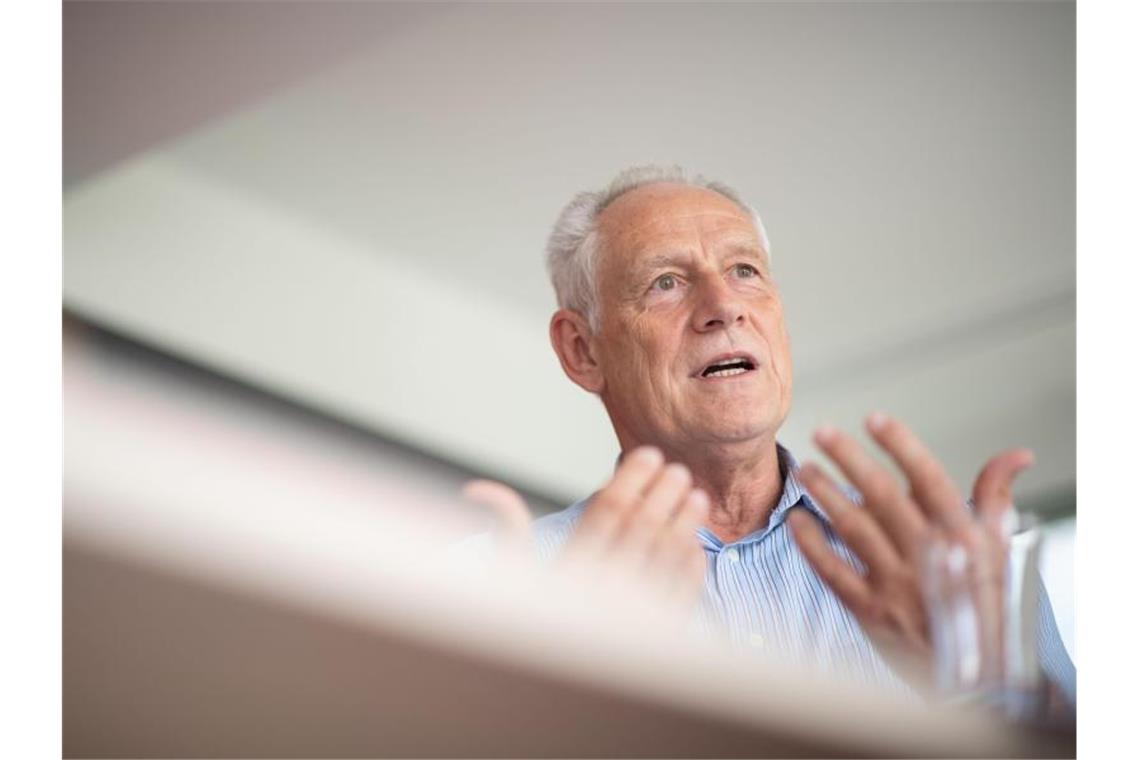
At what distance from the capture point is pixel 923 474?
2.11 meters

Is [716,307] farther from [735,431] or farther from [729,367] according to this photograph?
[735,431]

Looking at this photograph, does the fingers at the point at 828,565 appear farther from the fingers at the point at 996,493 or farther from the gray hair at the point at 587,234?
the gray hair at the point at 587,234

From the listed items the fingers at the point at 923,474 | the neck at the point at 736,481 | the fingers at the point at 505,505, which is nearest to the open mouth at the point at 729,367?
the neck at the point at 736,481

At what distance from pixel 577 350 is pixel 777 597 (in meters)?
0.50

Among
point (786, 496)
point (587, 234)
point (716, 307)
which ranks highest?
point (587, 234)

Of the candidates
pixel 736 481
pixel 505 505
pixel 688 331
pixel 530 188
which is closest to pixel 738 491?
pixel 736 481

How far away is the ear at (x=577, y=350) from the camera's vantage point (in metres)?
2.13

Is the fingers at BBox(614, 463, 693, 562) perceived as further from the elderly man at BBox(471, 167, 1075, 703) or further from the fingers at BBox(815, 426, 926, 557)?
the fingers at BBox(815, 426, 926, 557)

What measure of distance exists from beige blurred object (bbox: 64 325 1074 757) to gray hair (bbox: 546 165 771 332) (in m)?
0.39

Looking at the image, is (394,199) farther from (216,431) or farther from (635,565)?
(635,565)

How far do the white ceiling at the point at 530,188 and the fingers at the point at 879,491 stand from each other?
45 mm

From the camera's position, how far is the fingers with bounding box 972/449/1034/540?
6.89 ft

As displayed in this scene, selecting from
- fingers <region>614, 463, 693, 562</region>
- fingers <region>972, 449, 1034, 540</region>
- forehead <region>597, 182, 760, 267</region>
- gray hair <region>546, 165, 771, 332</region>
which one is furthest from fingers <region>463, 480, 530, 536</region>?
fingers <region>972, 449, 1034, 540</region>
